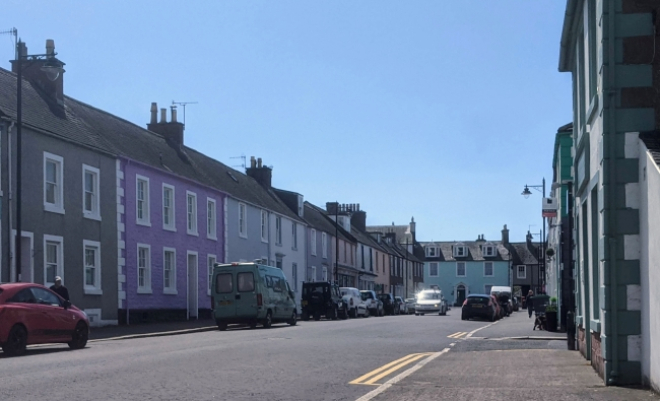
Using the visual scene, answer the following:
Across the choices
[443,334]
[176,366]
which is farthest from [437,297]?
[176,366]

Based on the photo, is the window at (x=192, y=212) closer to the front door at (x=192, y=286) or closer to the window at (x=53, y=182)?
the front door at (x=192, y=286)

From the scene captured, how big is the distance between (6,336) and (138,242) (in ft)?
56.7

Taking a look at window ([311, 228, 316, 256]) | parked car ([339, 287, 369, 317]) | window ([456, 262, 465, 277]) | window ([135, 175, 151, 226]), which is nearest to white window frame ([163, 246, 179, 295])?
window ([135, 175, 151, 226])

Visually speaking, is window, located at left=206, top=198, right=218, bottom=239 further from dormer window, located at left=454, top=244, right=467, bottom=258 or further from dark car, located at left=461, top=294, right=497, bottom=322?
dormer window, located at left=454, top=244, right=467, bottom=258

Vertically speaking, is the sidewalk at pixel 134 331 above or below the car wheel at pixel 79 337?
below

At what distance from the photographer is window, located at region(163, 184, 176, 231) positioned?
37.9 meters

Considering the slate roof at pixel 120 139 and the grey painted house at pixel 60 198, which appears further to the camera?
the slate roof at pixel 120 139

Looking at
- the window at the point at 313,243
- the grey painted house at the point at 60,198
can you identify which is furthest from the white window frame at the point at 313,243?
the grey painted house at the point at 60,198

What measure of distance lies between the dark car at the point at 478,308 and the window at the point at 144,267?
16639 millimetres

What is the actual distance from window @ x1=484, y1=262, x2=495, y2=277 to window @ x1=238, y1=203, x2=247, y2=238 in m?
66.7

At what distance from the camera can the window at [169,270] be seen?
37312 mm

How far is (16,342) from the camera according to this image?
17.8 m

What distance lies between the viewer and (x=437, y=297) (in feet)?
189

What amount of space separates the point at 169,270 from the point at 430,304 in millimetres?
23198
